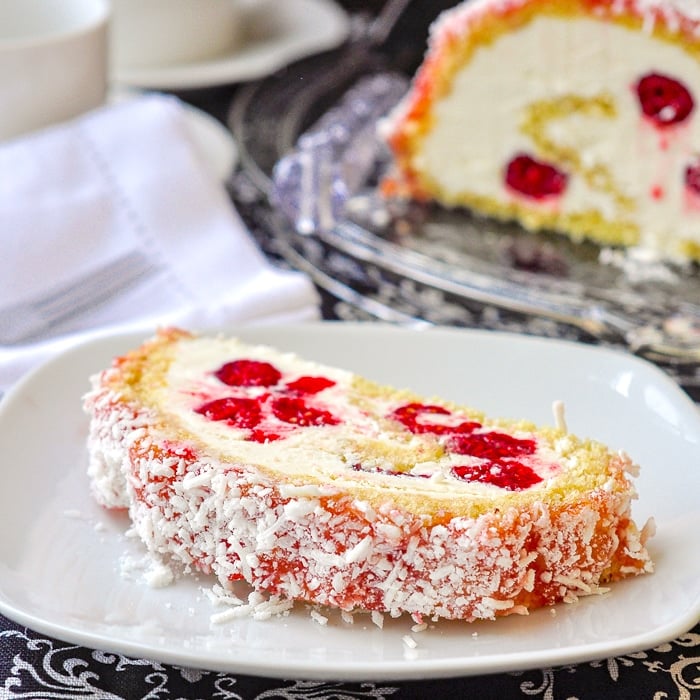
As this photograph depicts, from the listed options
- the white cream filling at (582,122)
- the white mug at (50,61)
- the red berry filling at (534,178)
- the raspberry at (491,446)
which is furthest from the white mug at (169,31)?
the raspberry at (491,446)

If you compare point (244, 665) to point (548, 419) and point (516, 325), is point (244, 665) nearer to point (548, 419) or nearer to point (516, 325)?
point (548, 419)

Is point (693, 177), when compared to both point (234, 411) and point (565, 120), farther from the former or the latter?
point (234, 411)

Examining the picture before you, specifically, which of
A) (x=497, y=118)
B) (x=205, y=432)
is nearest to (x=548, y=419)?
(x=205, y=432)

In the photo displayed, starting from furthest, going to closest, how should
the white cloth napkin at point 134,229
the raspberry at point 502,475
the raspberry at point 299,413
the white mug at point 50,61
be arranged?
the white mug at point 50,61
the white cloth napkin at point 134,229
the raspberry at point 299,413
the raspberry at point 502,475

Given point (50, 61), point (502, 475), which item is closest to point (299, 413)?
point (502, 475)

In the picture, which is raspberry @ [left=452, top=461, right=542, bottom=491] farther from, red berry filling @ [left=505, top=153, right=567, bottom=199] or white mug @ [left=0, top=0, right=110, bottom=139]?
white mug @ [left=0, top=0, right=110, bottom=139]

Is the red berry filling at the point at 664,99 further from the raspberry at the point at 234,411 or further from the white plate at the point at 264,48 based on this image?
the raspberry at the point at 234,411

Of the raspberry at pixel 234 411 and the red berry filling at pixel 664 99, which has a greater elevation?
the red berry filling at pixel 664 99
